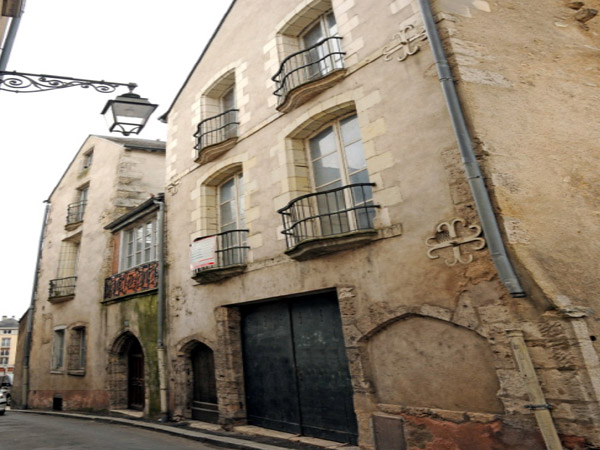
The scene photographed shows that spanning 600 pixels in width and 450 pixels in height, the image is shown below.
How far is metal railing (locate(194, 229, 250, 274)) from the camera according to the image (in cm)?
726

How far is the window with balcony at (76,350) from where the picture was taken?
1217cm

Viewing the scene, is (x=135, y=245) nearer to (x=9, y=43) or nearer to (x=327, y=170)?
(x=327, y=170)

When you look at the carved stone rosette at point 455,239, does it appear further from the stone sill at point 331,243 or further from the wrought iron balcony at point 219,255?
the wrought iron balcony at point 219,255

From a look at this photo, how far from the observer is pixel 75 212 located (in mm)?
14727

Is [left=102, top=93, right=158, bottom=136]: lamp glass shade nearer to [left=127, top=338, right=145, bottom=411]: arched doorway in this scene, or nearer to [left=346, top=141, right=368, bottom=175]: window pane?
[left=346, top=141, right=368, bottom=175]: window pane

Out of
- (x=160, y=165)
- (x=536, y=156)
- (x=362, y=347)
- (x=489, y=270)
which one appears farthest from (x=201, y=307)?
(x=160, y=165)

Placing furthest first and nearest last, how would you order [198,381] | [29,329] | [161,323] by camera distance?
1. [29,329]
2. [161,323]
3. [198,381]

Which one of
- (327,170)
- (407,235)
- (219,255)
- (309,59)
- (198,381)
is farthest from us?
(198,381)

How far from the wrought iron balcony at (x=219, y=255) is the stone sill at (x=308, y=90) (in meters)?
2.28

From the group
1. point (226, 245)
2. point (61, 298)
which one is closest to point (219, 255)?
point (226, 245)

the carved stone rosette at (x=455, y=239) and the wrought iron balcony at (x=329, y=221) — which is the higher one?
the wrought iron balcony at (x=329, y=221)

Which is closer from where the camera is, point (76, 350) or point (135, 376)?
point (135, 376)

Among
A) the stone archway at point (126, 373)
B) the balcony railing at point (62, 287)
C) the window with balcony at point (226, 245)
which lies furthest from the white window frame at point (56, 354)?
the window with balcony at point (226, 245)

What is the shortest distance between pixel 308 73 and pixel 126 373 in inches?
348
